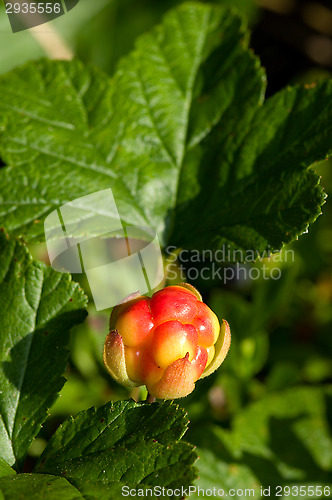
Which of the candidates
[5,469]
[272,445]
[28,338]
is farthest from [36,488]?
[272,445]

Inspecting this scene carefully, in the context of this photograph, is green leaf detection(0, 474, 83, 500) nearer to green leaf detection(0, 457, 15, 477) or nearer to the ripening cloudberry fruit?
green leaf detection(0, 457, 15, 477)

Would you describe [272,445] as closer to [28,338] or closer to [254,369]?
[254,369]

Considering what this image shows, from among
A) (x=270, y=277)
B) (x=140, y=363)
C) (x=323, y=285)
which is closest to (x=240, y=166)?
(x=140, y=363)

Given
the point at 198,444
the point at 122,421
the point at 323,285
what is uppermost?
the point at 122,421

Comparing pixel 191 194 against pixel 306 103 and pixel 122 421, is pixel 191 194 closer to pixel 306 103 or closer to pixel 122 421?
pixel 306 103

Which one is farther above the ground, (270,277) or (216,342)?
(216,342)

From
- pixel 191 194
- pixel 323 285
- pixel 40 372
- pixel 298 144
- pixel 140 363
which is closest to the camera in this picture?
pixel 140 363

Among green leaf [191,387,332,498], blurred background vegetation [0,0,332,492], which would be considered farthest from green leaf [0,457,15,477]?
green leaf [191,387,332,498]
